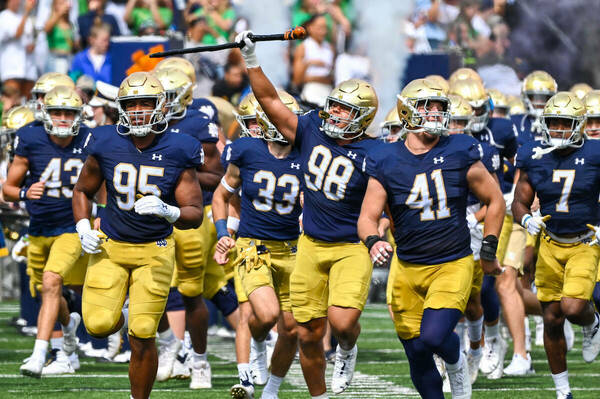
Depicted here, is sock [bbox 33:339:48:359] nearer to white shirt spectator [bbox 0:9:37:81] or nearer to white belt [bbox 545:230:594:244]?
white belt [bbox 545:230:594:244]

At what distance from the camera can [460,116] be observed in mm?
9109

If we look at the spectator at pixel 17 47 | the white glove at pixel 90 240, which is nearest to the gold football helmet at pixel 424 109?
the white glove at pixel 90 240

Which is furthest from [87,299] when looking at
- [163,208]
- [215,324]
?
[215,324]

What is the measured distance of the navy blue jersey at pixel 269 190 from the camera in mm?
7879

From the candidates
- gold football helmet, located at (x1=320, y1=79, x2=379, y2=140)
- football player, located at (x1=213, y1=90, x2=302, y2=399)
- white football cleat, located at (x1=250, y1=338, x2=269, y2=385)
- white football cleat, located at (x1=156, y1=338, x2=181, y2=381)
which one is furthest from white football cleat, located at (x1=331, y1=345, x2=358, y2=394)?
white football cleat, located at (x1=156, y1=338, x2=181, y2=381)

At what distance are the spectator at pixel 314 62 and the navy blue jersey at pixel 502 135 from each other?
4149 millimetres

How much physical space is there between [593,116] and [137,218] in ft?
11.1

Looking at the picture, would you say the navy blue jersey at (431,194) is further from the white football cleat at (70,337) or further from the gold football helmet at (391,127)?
the white football cleat at (70,337)

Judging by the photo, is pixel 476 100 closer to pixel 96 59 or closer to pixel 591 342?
pixel 591 342

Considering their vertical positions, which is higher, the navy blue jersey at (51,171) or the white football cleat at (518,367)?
the navy blue jersey at (51,171)

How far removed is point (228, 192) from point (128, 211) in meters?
1.08

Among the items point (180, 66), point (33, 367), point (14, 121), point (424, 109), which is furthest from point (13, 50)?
point (424, 109)

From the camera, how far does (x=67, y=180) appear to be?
9.21 metres

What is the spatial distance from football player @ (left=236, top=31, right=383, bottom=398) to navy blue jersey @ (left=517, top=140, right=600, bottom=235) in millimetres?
1350
